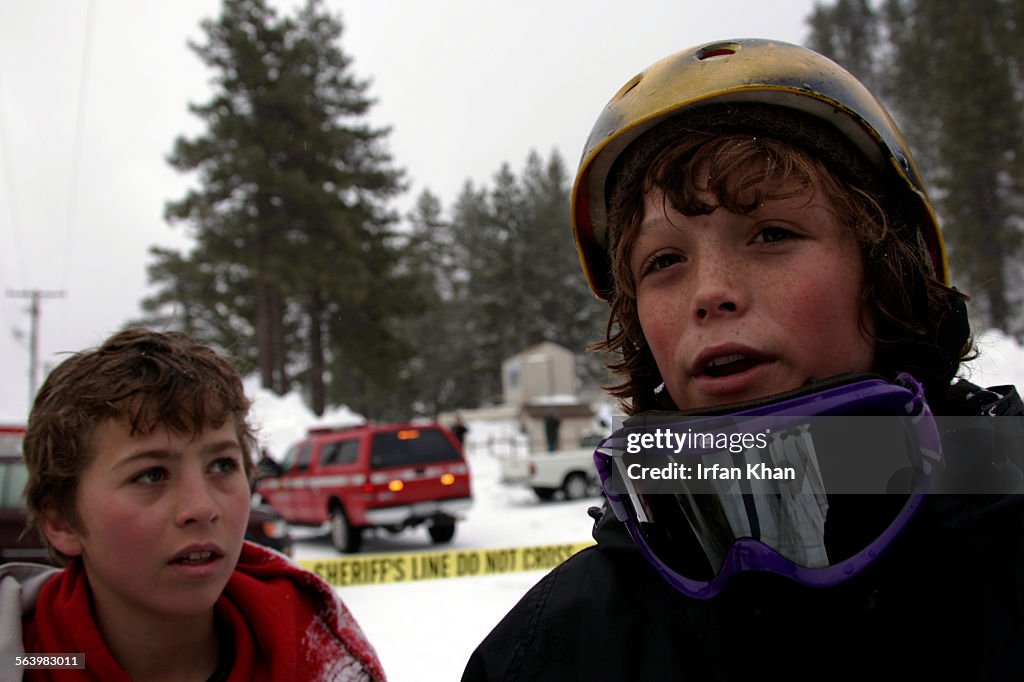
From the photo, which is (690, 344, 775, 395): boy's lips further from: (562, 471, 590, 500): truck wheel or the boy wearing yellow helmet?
(562, 471, 590, 500): truck wheel

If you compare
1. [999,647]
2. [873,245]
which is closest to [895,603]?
[999,647]

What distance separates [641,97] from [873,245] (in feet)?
1.84

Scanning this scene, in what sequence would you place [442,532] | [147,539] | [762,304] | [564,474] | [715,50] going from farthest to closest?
[564,474] → [442,532] → [147,539] → [715,50] → [762,304]

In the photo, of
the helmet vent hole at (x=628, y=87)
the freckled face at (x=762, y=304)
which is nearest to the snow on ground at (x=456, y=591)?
the freckled face at (x=762, y=304)

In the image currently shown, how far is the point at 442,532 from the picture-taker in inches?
448

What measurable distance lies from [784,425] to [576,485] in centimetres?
1504

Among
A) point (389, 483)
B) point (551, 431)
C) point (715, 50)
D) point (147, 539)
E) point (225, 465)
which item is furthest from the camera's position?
point (551, 431)

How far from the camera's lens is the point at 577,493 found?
51.6ft

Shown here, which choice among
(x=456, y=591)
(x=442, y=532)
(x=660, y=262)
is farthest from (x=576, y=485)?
(x=660, y=262)

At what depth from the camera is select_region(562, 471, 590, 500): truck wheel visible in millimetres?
15711

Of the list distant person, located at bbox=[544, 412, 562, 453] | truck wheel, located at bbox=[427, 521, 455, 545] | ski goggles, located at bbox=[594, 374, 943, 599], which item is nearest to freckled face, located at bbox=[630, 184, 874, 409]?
ski goggles, located at bbox=[594, 374, 943, 599]

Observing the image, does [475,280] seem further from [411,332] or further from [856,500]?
[856,500]

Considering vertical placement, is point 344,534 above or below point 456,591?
above

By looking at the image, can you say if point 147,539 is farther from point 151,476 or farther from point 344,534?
point 344,534
